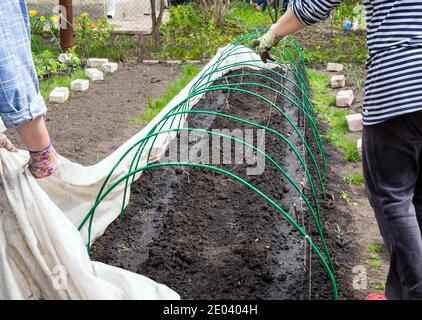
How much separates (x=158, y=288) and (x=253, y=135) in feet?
8.84

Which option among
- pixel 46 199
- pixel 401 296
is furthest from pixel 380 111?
pixel 46 199

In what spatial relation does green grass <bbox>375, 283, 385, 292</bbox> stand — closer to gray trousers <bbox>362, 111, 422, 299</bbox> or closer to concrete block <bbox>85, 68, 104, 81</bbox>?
gray trousers <bbox>362, 111, 422, 299</bbox>

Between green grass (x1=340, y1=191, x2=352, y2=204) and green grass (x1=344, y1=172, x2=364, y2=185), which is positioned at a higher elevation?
green grass (x1=340, y1=191, x2=352, y2=204)

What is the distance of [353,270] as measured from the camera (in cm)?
337

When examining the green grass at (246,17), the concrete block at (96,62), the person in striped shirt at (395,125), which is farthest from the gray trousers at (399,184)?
the green grass at (246,17)

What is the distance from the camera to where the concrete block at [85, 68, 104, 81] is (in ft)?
23.2

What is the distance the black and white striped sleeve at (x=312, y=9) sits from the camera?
8.86 ft

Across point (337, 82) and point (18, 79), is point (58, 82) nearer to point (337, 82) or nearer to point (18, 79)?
point (337, 82)

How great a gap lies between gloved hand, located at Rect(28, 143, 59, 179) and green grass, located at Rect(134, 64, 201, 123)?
3.30 m

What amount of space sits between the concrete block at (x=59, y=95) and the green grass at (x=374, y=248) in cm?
368

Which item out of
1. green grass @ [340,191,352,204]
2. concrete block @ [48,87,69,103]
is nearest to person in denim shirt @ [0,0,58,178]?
green grass @ [340,191,352,204]

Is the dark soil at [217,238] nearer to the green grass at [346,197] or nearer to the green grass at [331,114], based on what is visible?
the green grass at [346,197]

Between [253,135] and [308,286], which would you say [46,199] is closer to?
[308,286]

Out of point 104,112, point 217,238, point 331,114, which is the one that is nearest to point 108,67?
point 104,112
